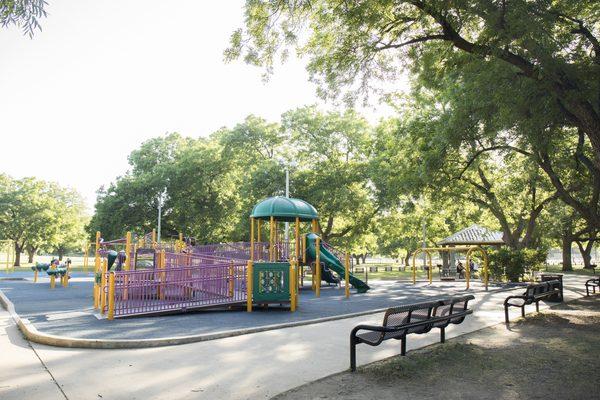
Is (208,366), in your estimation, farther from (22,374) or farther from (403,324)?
(403,324)

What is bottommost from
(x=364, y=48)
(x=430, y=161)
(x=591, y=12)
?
(x=430, y=161)

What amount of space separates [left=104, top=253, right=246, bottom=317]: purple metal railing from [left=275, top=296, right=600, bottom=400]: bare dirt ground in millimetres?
6379

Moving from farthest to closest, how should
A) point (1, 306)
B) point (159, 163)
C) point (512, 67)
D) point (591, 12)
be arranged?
point (159, 163)
point (1, 306)
point (591, 12)
point (512, 67)

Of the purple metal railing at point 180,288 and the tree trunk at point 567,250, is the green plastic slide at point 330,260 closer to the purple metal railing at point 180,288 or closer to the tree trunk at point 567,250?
the purple metal railing at point 180,288

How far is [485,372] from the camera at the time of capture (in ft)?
19.2

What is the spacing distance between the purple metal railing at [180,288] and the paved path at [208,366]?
3404 mm

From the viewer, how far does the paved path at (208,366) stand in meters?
5.12

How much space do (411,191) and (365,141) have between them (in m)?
12.3

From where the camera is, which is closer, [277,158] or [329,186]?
[329,186]

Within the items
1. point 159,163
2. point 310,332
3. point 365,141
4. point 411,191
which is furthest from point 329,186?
point 310,332

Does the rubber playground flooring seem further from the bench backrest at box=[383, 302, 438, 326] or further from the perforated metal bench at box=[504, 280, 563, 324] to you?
the bench backrest at box=[383, 302, 438, 326]

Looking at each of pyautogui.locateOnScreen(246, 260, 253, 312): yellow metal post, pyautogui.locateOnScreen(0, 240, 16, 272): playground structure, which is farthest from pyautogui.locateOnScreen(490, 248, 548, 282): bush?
pyautogui.locateOnScreen(0, 240, 16, 272): playground structure

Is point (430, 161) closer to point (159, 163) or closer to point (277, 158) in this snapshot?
point (277, 158)

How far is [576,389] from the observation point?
5.12m
